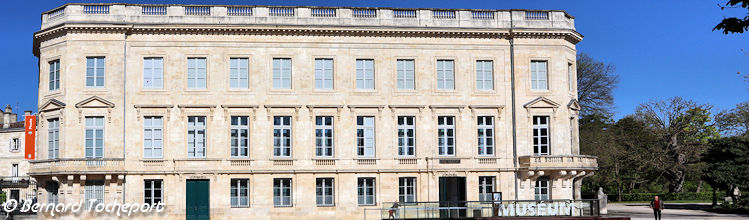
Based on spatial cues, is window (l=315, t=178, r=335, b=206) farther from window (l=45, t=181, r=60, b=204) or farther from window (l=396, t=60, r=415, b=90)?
window (l=45, t=181, r=60, b=204)

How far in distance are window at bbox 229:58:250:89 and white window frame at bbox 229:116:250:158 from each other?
155cm

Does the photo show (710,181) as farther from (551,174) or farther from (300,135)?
(300,135)

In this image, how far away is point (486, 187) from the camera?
3903 cm

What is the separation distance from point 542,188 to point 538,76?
5530 mm

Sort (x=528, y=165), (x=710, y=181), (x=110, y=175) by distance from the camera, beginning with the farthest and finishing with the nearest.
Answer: (x=710, y=181) < (x=528, y=165) < (x=110, y=175)

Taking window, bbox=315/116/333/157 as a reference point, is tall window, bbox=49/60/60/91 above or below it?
above

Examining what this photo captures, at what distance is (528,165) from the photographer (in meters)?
38.4


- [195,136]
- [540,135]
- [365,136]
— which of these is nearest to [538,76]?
[540,135]

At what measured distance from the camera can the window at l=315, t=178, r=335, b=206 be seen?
124 feet

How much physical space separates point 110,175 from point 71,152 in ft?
6.92

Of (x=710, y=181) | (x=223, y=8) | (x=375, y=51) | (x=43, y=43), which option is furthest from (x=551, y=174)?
(x=43, y=43)

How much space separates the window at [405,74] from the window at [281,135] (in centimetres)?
573

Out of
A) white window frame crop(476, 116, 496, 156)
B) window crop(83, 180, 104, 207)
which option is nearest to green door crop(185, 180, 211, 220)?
window crop(83, 180, 104, 207)

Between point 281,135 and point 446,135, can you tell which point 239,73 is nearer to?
point 281,135
